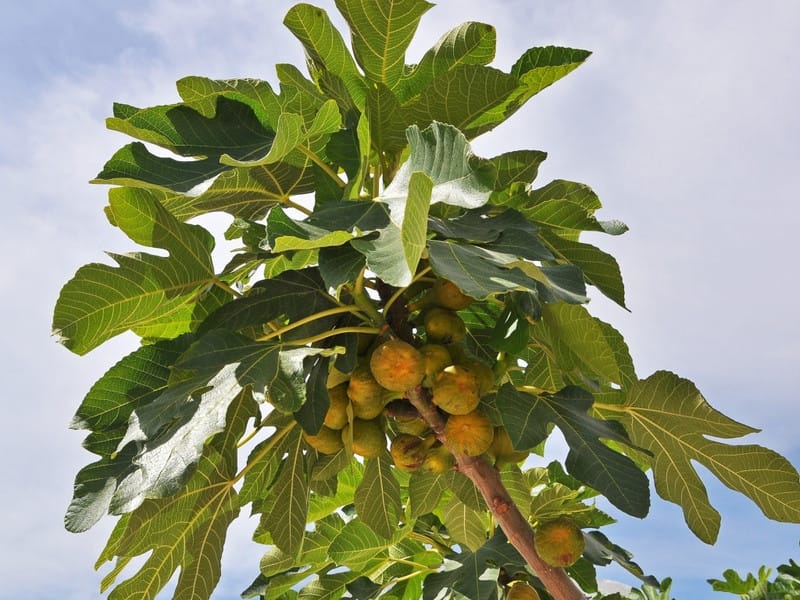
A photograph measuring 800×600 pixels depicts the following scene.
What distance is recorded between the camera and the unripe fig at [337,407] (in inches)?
64.4

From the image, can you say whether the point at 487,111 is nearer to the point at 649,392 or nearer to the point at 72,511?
the point at 649,392

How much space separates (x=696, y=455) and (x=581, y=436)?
1.16ft

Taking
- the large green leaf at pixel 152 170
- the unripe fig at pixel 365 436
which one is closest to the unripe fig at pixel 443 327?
the unripe fig at pixel 365 436

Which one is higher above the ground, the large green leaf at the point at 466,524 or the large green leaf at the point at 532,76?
the large green leaf at the point at 532,76

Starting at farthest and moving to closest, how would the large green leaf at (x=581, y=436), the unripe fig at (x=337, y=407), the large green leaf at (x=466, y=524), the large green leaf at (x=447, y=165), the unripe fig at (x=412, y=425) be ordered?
the large green leaf at (x=466, y=524) → the unripe fig at (x=412, y=425) → the unripe fig at (x=337, y=407) → the large green leaf at (x=581, y=436) → the large green leaf at (x=447, y=165)

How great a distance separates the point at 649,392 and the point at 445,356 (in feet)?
1.59

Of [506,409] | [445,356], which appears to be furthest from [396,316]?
[506,409]

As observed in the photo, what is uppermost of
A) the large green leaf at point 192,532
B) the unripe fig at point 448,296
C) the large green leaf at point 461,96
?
the large green leaf at point 461,96

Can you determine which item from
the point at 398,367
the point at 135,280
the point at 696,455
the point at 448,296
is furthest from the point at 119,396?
the point at 696,455

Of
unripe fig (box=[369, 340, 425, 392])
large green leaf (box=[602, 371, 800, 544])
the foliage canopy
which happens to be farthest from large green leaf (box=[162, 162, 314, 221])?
large green leaf (box=[602, 371, 800, 544])

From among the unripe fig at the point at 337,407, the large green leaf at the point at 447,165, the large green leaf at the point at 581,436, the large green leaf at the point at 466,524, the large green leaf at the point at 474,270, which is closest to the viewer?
the large green leaf at the point at 474,270

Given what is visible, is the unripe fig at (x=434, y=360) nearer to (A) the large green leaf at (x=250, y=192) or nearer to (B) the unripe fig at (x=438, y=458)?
(B) the unripe fig at (x=438, y=458)

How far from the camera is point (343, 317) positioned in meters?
1.72

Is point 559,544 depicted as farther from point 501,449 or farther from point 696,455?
point 696,455
